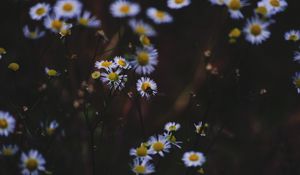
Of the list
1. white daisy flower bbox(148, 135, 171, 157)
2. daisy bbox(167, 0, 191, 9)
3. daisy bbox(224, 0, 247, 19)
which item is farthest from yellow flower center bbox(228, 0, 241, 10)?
white daisy flower bbox(148, 135, 171, 157)

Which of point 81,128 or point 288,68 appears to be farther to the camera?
point 288,68

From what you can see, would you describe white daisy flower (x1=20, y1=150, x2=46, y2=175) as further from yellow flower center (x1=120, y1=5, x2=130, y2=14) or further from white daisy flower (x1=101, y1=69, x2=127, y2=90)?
yellow flower center (x1=120, y1=5, x2=130, y2=14)

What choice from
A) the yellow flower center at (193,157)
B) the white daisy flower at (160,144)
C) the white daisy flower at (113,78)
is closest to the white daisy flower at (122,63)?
the white daisy flower at (113,78)

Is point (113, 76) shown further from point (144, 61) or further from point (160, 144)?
point (160, 144)

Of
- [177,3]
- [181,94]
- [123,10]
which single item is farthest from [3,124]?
[181,94]

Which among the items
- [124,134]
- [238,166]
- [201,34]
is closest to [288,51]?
[201,34]

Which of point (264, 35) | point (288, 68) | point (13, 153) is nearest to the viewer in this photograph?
point (13, 153)

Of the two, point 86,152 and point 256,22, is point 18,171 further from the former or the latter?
point 256,22
